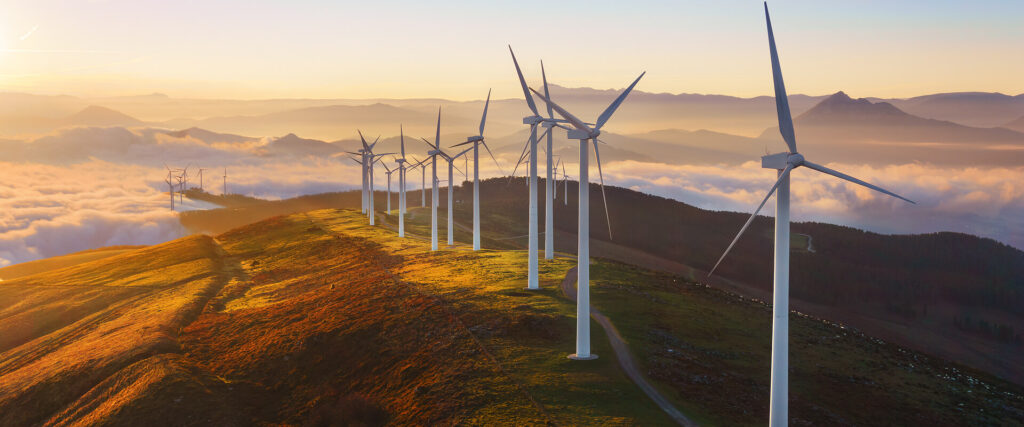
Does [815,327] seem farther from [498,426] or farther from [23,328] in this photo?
[23,328]

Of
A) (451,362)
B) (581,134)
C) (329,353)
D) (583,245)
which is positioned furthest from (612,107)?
(329,353)

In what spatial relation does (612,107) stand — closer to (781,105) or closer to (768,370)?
(781,105)

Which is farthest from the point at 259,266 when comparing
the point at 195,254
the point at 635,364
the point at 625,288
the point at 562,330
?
the point at 635,364

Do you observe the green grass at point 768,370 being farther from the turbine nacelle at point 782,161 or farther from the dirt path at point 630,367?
the turbine nacelle at point 782,161

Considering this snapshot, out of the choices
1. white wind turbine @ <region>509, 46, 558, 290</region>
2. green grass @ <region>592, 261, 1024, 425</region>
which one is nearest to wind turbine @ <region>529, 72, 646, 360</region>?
green grass @ <region>592, 261, 1024, 425</region>

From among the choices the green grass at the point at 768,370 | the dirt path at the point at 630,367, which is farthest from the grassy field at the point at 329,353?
the green grass at the point at 768,370

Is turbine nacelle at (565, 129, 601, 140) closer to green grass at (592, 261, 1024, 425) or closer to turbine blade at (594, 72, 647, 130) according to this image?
turbine blade at (594, 72, 647, 130)
